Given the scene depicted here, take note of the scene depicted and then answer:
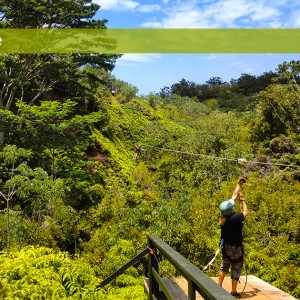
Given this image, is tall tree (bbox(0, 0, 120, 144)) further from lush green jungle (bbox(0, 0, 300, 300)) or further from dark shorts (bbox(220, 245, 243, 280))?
dark shorts (bbox(220, 245, 243, 280))

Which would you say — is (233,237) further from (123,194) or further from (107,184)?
(107,184)

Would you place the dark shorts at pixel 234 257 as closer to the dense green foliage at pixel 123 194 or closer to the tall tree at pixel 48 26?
the dense green foliage at pixel 123 194

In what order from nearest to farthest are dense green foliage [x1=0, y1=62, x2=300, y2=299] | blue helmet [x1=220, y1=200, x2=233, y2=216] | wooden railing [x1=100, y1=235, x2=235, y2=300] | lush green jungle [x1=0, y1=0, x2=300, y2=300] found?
wooden railing [x1=100, y1=235, x2=235, y2=300] → blue helmet [x1=220, y1=200, x2=233, y2=216] → dense green foliage [x1=0, y1=62, x2=300, y2=299] → lush green jungle [x1=0, y1=0, x2=300, y2=300]

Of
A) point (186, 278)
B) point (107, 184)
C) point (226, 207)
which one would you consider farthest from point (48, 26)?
point (186, 278)

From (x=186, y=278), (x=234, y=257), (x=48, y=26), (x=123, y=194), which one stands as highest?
(x=48, y=26)

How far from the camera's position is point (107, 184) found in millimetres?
19625

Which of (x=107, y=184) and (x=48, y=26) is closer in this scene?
(x=48, y=26)

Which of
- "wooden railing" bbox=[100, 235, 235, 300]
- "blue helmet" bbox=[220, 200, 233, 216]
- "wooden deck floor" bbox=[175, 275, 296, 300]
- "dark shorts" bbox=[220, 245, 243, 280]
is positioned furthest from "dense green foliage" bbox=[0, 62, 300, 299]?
A: "blue helmet" bbox=[220, 200, 233, 216]

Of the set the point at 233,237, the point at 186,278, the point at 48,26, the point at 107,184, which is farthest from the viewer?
the point at 107,184

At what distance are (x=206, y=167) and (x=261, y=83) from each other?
56358 mm

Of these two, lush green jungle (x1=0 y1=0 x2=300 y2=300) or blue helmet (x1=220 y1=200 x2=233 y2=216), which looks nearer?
blue helmet (x1=220 y1=200 x2=233 y2=216)

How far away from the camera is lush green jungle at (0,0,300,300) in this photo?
9391 millimetres

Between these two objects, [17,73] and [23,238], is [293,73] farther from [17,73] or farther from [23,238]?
[23,238]

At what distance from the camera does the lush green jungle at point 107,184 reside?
30.8ft
